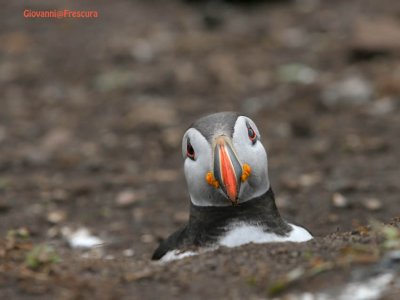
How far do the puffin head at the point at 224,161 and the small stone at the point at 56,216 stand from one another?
2.57 meters

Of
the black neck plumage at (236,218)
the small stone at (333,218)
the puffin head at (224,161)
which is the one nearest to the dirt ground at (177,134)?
the small stone at (333,218)

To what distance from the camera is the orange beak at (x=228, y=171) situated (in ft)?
14.8

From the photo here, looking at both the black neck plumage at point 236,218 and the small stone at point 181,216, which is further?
the small stone at point 181,216

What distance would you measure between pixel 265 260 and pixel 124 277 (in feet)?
2.25

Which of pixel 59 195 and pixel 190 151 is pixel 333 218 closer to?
pixel 190 151

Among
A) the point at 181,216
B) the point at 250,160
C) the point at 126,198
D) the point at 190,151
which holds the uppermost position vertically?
the point at 190,151

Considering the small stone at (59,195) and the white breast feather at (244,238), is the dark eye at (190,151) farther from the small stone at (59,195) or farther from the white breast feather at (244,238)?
the small stone at (59,195)

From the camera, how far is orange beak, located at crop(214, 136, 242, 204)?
4.51 metres

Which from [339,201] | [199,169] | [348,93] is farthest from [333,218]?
[348,93]

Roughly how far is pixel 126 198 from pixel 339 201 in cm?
199

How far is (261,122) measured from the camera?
9789 millimetres

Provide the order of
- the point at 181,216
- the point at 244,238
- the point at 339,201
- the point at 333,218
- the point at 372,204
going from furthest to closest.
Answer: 1. the point at 181,216
2. the point at 339,201
3. the point at 372,204
4. the point at 333,218
5. the point at 244,238

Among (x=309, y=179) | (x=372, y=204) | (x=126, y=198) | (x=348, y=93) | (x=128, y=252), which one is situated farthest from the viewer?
(x=348, y=93)

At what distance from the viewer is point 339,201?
7.13 meters
